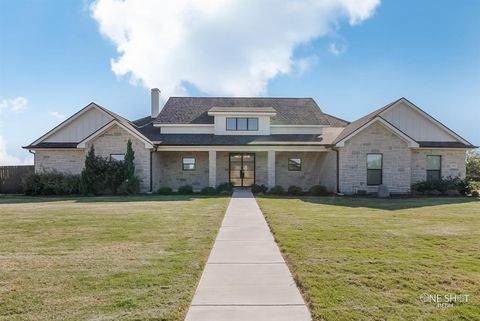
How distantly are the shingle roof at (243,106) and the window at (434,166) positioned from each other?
6748 mm

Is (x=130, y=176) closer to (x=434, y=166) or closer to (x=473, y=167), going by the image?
(x=434, y=166)

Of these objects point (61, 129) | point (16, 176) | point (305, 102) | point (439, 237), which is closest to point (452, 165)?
point (305, 102)

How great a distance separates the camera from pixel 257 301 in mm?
4199

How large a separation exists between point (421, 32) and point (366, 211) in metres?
10.3

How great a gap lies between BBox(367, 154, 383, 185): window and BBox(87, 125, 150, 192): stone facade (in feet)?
42.1

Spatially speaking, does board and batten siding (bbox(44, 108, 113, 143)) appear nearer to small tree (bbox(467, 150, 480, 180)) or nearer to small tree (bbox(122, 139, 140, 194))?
small tree (bbox(122, 139, 140, 194))

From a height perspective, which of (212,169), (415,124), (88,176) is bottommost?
(88,176)

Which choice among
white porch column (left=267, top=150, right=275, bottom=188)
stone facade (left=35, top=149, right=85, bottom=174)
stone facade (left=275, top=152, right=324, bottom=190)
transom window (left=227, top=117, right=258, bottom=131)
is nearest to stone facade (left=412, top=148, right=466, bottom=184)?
stone facade (left=275, top=152, right=324, bottom=190)

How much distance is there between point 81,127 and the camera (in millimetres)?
23031

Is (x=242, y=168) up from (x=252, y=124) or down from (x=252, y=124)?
down

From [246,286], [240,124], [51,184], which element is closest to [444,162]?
[240,124]

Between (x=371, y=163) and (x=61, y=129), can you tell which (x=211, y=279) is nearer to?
(x=371, y=163)

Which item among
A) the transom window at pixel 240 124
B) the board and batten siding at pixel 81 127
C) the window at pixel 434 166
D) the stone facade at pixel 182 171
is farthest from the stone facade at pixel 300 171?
the board and batten siding at pixel 81 127

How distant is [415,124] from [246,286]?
2108 cm
